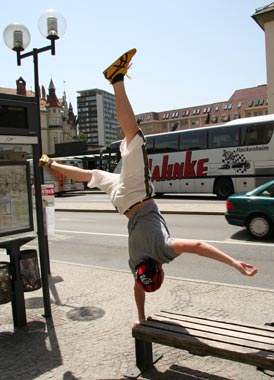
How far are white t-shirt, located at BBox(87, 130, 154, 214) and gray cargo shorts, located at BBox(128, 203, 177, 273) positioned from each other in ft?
0.39

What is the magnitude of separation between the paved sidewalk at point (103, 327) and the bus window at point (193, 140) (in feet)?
51.2

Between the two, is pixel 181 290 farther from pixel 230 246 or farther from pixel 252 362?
pixel 230 246

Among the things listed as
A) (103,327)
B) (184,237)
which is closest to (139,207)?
(103,327)

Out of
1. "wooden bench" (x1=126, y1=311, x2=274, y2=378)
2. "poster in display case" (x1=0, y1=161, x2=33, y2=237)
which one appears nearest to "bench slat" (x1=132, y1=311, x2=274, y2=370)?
"wooden bench" (x1=126, y1=311, x2=274, y2=378)

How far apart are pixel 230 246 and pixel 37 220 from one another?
538cm

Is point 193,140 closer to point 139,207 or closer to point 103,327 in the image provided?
point 103,327

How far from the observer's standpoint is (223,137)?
67.2ft

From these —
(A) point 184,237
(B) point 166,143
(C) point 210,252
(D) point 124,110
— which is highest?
(B) point 166,143

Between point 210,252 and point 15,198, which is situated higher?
point 15,198

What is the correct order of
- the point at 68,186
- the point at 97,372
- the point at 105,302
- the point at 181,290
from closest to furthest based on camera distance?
the point at 97,372 → the point at 105,302 → the point at 181,290 → the point at 68,186

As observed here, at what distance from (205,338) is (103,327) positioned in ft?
5.46

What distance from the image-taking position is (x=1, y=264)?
13.7 feet

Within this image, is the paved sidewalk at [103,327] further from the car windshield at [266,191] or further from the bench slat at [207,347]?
the car windshield at [266,191]

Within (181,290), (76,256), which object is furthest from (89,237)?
(181,290)
